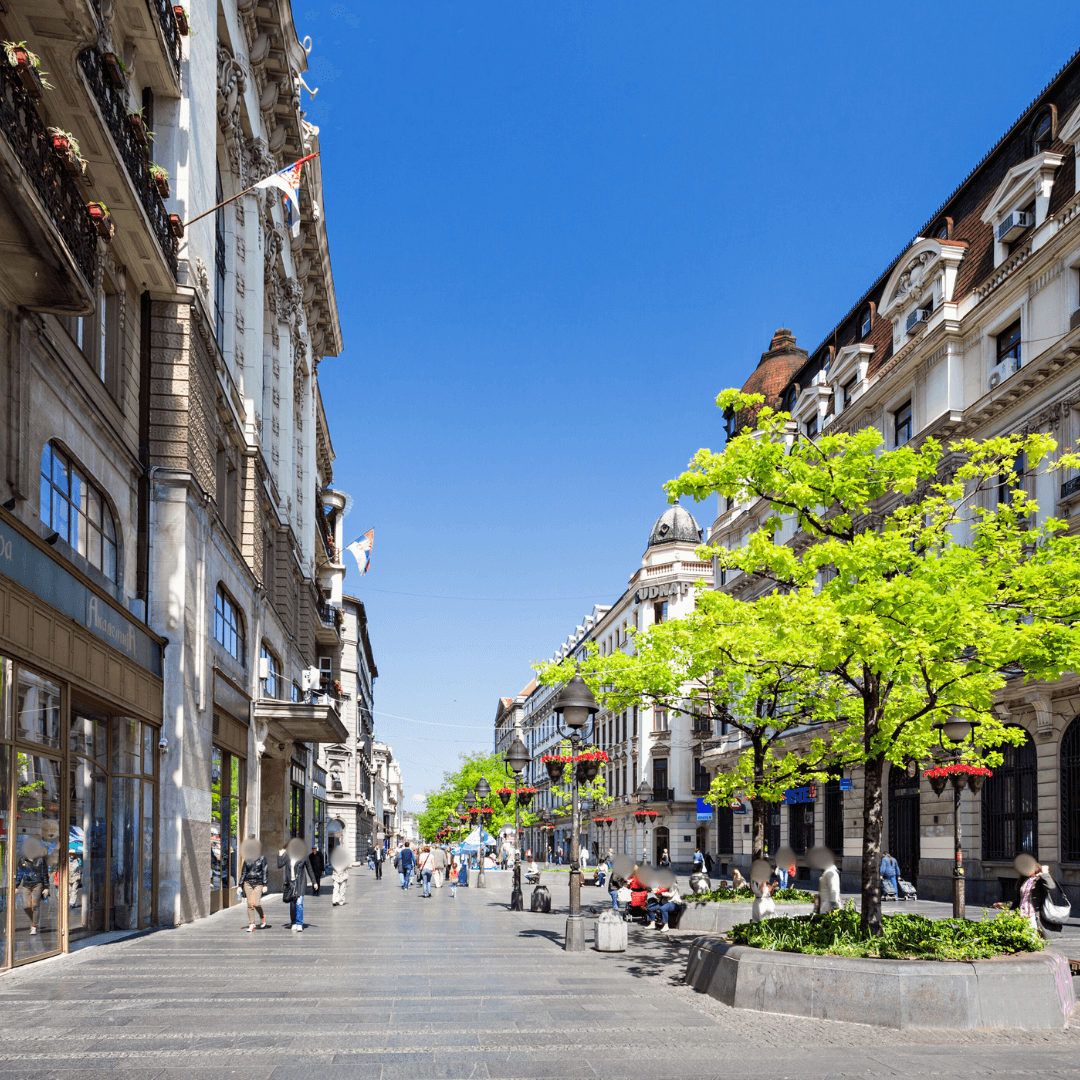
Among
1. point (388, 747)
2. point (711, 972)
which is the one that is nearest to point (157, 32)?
point (711, 972)

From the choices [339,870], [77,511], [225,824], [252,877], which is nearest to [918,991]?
[77,511]

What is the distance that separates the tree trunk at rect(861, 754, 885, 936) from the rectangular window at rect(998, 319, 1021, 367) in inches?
814

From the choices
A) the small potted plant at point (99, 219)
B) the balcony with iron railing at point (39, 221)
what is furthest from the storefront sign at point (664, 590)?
the balcony with iron railing at point (39, 221)

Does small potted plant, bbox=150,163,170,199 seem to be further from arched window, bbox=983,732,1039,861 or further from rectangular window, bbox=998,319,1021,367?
arched window, bbox=983,732,1039,861

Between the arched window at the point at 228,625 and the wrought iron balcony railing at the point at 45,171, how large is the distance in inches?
495

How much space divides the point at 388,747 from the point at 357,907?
461 feet

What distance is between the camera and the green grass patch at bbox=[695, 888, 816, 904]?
898 inches

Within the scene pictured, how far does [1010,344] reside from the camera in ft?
106

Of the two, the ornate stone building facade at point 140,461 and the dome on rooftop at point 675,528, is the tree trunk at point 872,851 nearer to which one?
the ornate stone building facade at point 140,461

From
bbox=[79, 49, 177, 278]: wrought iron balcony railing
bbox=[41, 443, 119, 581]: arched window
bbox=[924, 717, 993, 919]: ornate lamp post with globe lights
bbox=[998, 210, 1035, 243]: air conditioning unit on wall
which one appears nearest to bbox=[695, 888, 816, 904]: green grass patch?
bbox=[924, 717, 993, 919]: ornate lamp post with globe lights

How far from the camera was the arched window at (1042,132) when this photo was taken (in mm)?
31062

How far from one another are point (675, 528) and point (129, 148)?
67.3 meters

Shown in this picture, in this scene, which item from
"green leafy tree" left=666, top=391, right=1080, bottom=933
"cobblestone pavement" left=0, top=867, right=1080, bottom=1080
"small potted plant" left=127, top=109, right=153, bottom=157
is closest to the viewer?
"cobblestone pavement" left=0, top=867, right=1080, bottom=1080

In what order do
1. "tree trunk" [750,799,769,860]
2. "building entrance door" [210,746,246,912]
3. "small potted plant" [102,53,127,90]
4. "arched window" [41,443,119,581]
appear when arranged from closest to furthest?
"arched window" [41,443,119,581] < "small potted plant" [102,53,127,90] < "tree trunk" [750,799,769,860] < "building entrance door" [210,746,246,912]
